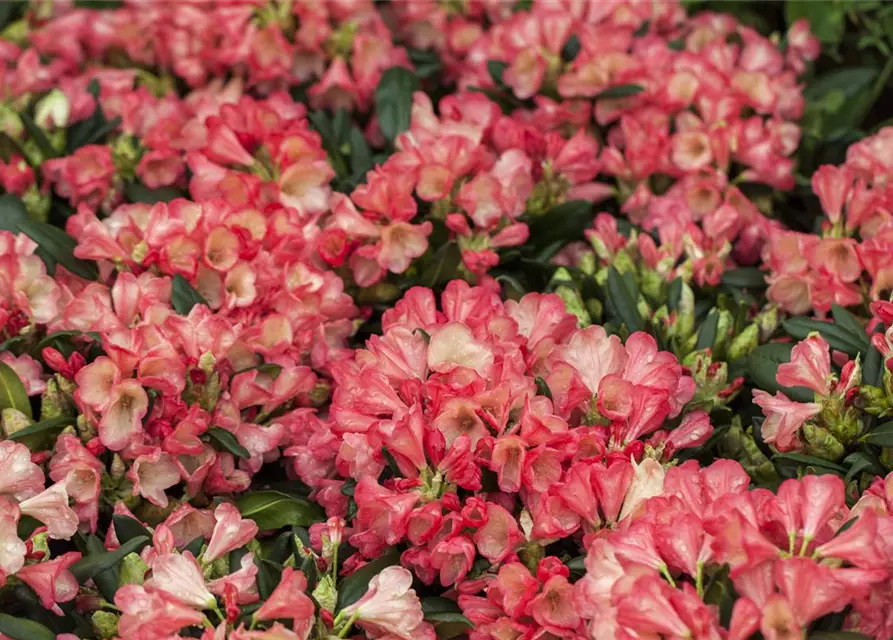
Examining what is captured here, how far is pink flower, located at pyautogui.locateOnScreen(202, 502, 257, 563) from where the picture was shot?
1388 mm

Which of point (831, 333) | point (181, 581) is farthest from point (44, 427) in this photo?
point (831, 333)

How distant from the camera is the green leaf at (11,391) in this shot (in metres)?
1.59

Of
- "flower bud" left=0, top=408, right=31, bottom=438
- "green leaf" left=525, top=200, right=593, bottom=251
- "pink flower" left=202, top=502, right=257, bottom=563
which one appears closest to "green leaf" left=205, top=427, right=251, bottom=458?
"pink flower" left=202, top=502, right=257, bottom=563

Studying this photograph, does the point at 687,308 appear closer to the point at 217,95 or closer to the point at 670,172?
the point at 670,172

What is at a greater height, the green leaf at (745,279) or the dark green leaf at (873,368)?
the dark green leaf at (873,368)

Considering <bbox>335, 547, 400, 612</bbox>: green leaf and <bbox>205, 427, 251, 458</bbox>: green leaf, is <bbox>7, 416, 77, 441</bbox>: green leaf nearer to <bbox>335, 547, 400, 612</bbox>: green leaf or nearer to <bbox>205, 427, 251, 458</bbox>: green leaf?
<bbox>205, 427, 251, 458</bbox>: green leaf

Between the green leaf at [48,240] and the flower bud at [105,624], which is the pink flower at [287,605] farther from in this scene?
the green leaf at [48,240]

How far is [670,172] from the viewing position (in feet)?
7.00

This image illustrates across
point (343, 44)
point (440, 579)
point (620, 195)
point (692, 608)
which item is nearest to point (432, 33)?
point (343, 44)

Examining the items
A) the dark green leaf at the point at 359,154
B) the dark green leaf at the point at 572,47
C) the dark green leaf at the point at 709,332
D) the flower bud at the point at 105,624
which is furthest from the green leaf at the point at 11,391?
the dark green leaf at the point at 572,47

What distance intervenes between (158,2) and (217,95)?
0.36 meters

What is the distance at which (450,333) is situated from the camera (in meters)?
1.51

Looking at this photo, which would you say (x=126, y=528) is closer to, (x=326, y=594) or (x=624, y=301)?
(x=326, y=594)

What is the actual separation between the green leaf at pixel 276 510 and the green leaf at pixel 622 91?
1.05 metres
